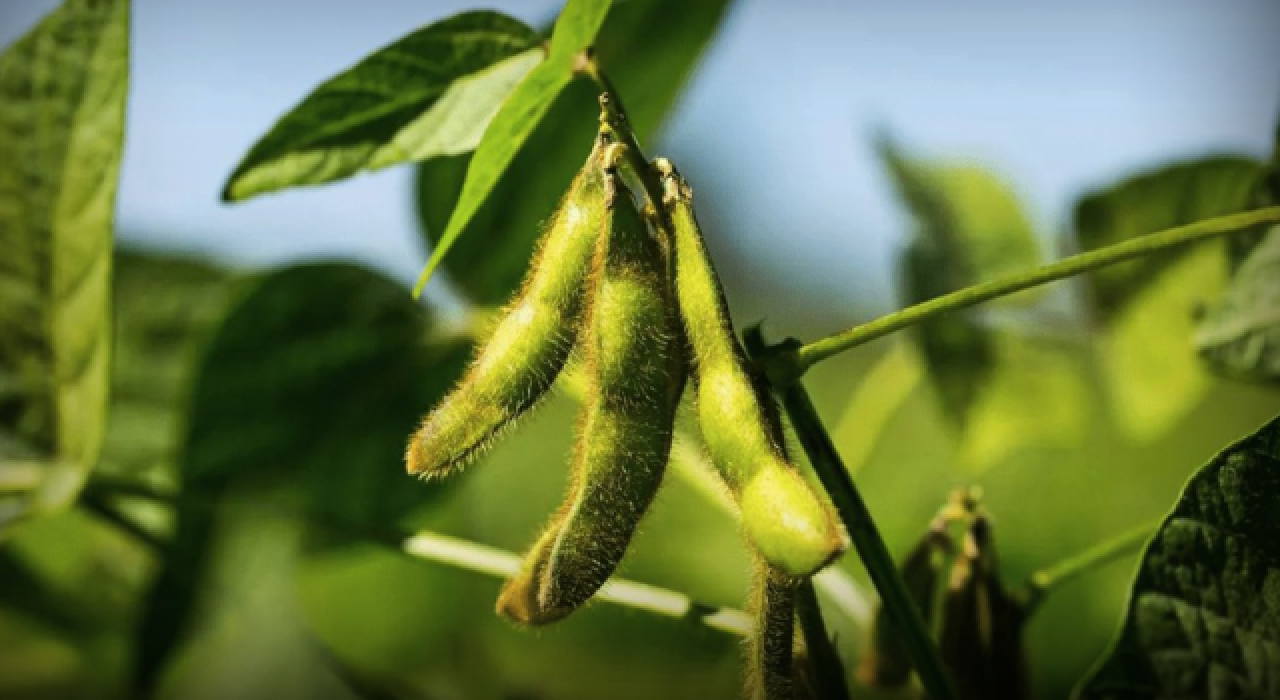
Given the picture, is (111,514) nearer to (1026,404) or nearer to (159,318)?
(159,318)

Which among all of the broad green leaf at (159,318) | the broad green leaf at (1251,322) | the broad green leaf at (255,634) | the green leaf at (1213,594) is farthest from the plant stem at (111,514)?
the broad green leaf at (1251,322)

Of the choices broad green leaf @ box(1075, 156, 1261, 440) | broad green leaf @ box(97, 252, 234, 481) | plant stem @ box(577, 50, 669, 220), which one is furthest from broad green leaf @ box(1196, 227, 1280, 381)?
broad green leaf @ box(97, 252, 234, 481)

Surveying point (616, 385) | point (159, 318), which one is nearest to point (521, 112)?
point (616, 385)

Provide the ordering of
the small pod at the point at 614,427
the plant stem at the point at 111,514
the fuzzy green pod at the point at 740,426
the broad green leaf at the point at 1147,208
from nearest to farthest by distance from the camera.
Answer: the fuzzy green pod at the point at 740,426 < the small pod at the point at 614,427 < the plant stem at the point at 111,514 < the broad green leaf at the point at 1147,208

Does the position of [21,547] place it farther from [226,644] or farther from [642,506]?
[642,506]

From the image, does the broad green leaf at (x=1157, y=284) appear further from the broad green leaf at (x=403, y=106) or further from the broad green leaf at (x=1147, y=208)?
the broad green leaf at (x=403, y=106)

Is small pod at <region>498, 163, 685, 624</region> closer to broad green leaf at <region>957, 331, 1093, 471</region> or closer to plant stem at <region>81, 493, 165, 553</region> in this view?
plant stem at <region>81, 493, 165, 553</region>

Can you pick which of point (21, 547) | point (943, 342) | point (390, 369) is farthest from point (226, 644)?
point (943, 342)
